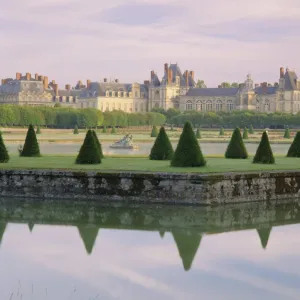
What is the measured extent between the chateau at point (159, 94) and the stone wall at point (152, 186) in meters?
69.9

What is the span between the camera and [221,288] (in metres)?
6.41

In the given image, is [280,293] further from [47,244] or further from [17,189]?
[17,189]

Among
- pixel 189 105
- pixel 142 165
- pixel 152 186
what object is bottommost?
pixel 189 105

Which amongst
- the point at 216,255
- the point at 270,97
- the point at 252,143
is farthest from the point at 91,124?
the point at 216,255

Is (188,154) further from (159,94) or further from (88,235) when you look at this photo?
(159,94)

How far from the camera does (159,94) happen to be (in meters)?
96.6

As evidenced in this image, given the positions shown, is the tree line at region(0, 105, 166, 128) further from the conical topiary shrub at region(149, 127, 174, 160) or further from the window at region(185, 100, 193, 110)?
the conical topiary shrub at region(149, 127, 174, 160)

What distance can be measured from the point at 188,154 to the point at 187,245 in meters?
4.06

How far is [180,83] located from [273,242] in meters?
89.2

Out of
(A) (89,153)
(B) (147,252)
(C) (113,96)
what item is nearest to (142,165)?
(A) (89,153)

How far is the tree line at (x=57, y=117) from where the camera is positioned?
5120 centimetres

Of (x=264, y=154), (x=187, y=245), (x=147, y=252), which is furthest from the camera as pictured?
(x=264, y=154)

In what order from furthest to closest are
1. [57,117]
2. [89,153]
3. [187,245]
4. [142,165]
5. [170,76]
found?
[170,76]
[57,117]
[89,153]
[142,165]
[187,245]

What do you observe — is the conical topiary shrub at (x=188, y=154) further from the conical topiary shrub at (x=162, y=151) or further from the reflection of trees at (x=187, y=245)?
the reflection of trees at (x=187, y=245)
